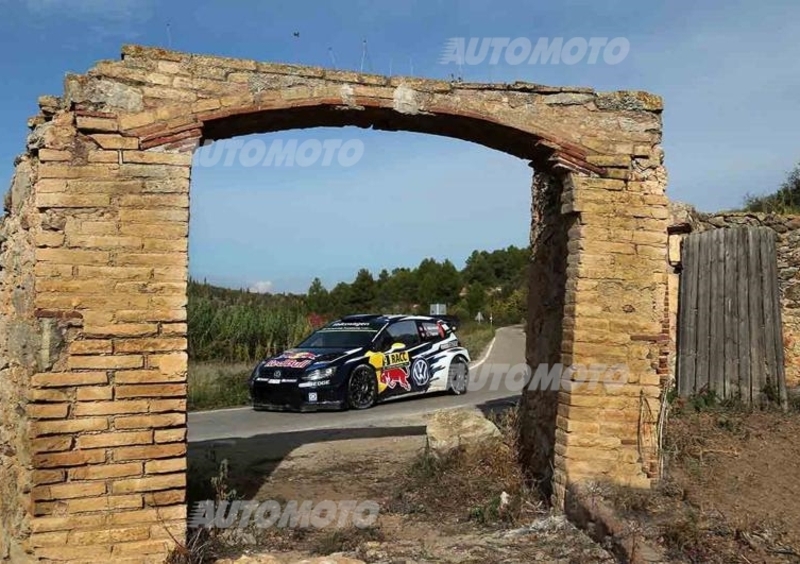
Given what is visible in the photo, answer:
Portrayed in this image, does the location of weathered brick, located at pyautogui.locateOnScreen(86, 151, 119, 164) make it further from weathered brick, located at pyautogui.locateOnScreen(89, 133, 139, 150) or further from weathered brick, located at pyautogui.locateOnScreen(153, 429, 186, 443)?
weathered brick, located at pyautogui.locateOnScreen(153, 429, 186, 443)

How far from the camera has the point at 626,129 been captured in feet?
20.0

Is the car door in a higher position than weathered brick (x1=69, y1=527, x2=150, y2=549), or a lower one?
higher

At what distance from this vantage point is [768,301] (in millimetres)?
9344

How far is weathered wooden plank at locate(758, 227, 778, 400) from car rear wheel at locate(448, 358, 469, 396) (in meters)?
6.94

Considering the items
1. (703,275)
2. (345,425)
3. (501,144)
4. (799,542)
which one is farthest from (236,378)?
(799,542)

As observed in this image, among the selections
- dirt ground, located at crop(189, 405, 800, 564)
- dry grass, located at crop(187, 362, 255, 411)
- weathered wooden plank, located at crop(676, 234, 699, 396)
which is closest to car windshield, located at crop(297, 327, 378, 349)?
dry grass, located at crop(187, 362, 255, 411)

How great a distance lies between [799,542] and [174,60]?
5300 millimetres

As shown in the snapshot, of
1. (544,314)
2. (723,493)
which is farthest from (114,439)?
(723,493)

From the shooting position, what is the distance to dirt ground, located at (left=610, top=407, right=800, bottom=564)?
4664 mm

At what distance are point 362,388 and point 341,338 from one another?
0.99m

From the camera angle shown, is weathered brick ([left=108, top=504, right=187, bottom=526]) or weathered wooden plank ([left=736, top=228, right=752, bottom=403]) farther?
weathered wooden plank ([left=736, top=228, right=752, bottom=403])

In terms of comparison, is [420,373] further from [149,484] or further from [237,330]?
[149,484]

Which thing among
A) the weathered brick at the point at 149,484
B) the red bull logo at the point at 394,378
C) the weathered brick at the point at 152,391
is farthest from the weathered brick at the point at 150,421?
the red bull logo at the point at 394,378

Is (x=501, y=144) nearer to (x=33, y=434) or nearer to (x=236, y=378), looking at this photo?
(x=33, y=434)
